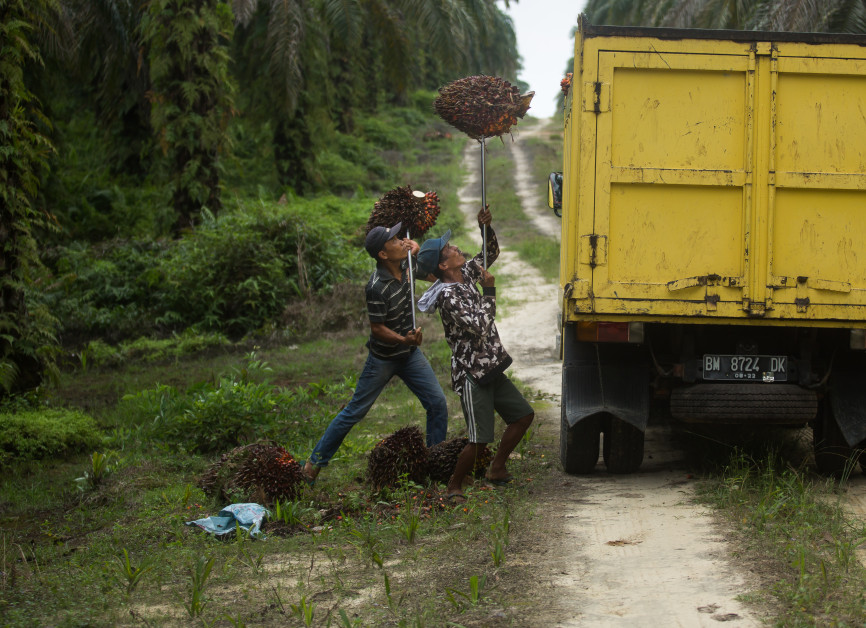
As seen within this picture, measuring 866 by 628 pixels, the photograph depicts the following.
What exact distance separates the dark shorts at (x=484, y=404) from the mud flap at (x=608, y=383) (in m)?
0.40

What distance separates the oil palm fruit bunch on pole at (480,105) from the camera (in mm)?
6191

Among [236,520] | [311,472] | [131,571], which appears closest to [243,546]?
[236,520]

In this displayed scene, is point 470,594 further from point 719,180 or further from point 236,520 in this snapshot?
point 719,180

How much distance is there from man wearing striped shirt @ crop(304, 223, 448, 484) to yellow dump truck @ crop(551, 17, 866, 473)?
1086 millimetres

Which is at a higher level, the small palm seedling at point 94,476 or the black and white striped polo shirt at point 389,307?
the black and white striped polo shirt at point 389,307

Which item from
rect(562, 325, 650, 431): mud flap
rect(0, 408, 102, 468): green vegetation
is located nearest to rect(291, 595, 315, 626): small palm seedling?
rect(562, 325, 650, 431): mud flap

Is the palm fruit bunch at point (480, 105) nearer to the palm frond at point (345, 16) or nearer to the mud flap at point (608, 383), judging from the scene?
the mud flap at point (608, 383)

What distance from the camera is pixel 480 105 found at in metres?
6.18

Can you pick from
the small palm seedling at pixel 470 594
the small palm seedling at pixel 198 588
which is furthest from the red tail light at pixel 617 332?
the small palm seedling at pixel 198 588

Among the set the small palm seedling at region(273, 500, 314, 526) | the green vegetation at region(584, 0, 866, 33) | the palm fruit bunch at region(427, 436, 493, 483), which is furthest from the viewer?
the green vegetation at region(584, 0, 866, 33)

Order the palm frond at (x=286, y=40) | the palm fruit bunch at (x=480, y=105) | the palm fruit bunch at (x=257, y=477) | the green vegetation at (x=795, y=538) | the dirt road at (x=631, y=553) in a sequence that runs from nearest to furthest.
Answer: the green vegetation at (x=795, y=538) → the dirt road at (x=631, y=553) → the palm fruit bunch at (x=257, y=477) → the palm fruit bunch at (x=480, y=105) → the palm frond at (x=286, y=40)

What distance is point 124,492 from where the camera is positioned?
6.35 metres

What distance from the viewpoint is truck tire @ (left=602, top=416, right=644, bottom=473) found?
20.0 ft

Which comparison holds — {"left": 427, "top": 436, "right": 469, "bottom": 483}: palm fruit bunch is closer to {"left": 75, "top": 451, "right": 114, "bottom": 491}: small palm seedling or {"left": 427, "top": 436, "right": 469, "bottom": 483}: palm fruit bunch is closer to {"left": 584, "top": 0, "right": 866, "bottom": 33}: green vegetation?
{"left": 75, "top": 451, "right": 114, "bottom": 491}: small palm seedling
